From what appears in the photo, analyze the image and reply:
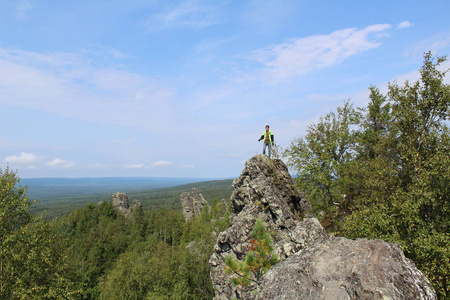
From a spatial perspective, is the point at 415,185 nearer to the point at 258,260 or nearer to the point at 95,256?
the point at 258,260

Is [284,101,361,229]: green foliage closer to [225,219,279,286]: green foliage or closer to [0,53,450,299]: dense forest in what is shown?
[0,53,450,299]: dense forest

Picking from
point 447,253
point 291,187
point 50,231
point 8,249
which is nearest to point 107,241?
point 50,231

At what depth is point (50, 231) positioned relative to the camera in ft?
84.9

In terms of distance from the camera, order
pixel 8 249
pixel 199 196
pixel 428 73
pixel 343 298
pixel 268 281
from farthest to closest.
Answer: pixel 199 196 < pixel 8 249 < pixel 428 73 < pixel 268 281 < pixel 343 298

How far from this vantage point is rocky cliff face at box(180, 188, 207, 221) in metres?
101

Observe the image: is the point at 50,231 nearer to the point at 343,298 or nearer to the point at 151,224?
the point at 343,298

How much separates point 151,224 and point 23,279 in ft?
225

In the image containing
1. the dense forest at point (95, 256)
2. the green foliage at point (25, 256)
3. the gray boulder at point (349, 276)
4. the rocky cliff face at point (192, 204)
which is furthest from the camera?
the rocky cliff face at point (192, 204)

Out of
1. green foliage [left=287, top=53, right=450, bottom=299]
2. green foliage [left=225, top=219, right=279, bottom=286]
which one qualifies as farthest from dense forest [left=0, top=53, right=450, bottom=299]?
green foliage [left=225, top=219, right=279, bottom=286]

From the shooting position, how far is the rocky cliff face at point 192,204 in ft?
332

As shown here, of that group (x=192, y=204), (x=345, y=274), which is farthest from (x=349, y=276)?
(x=192, y=204)

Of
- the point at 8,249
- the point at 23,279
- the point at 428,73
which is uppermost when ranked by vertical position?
the point at 428,73

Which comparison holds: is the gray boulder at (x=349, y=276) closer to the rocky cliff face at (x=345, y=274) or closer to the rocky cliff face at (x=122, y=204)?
the rocky cliff face at (x=345, y=274)

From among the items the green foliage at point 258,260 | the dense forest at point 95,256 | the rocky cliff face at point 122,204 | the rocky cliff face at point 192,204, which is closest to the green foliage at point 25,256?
the dense forest at point 95,256
